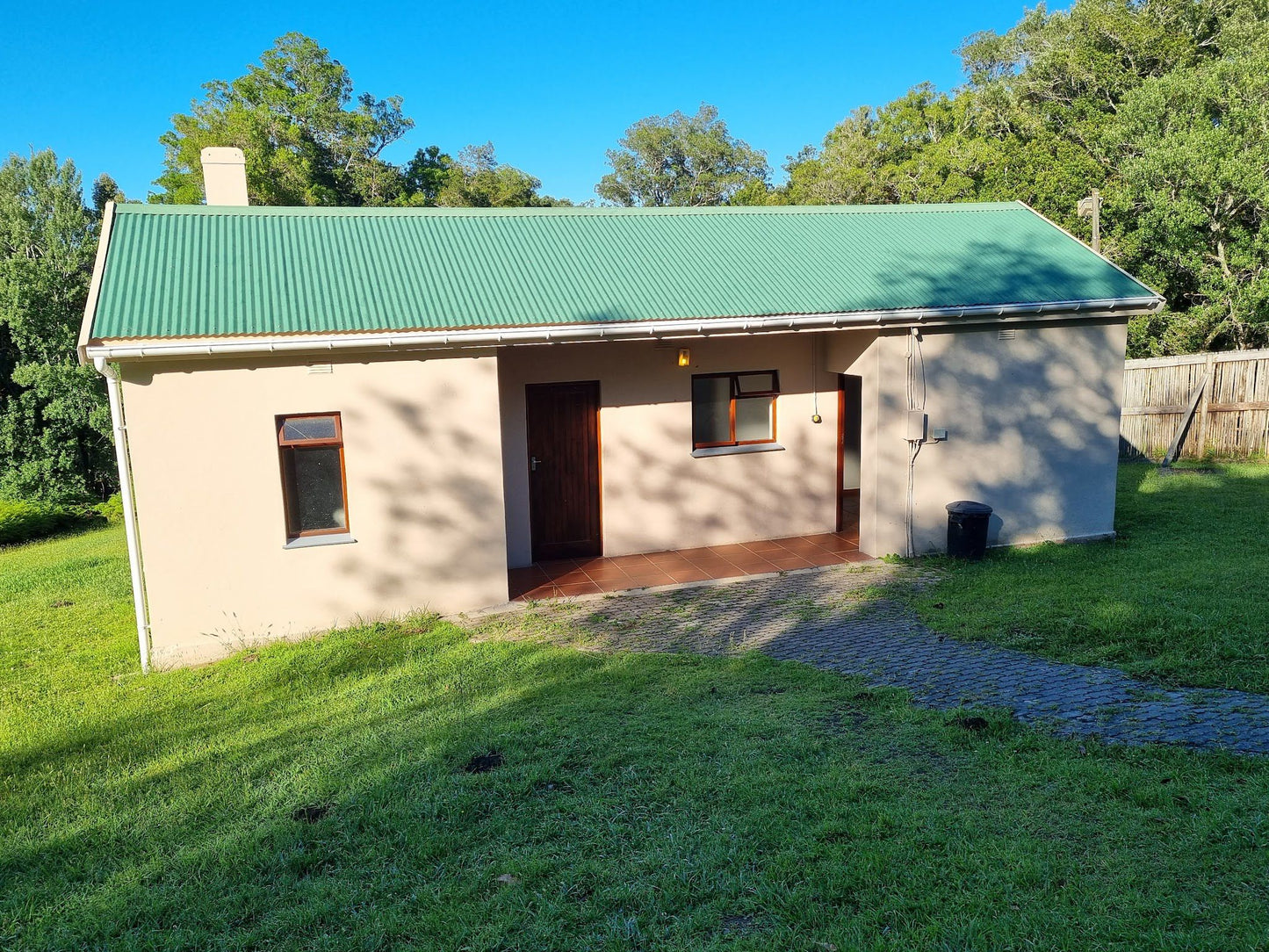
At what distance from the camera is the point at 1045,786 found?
17.1 ft

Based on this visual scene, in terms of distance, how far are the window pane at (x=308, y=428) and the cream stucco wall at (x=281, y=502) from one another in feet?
0.53

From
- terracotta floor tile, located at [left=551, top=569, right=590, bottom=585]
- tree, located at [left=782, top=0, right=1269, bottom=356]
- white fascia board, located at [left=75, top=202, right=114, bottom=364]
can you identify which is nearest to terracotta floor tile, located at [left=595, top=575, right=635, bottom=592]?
terracotta floor tile, located at [left=551, top=569, right=590, bottom=585]

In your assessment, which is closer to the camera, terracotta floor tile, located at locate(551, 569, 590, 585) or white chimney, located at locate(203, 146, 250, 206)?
terracotta floor tile, located at locate(551, 569, 590, 585)

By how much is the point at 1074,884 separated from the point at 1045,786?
107 cm

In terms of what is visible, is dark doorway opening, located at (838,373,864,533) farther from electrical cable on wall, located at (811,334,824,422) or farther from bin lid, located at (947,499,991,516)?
bin lid, located at (947,499,991,516)

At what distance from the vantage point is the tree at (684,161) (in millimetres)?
58406

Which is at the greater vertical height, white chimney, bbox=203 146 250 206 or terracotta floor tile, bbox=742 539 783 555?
white chimney, bbox=203 146 250 206

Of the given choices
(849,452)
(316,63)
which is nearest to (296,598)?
(849,452)

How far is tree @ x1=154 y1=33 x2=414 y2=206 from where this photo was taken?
40.2 metres

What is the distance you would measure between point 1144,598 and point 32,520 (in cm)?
2035

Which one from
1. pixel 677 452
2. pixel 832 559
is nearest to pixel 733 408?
pixel 677 452

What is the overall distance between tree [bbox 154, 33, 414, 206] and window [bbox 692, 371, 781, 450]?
32.0m

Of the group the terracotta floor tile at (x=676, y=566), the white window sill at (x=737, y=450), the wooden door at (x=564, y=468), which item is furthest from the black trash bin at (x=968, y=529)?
the wooden door at (x=564, y=468)

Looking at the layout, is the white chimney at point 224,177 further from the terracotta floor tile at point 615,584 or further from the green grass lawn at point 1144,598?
→ the green grass lawn at point 1144,598
